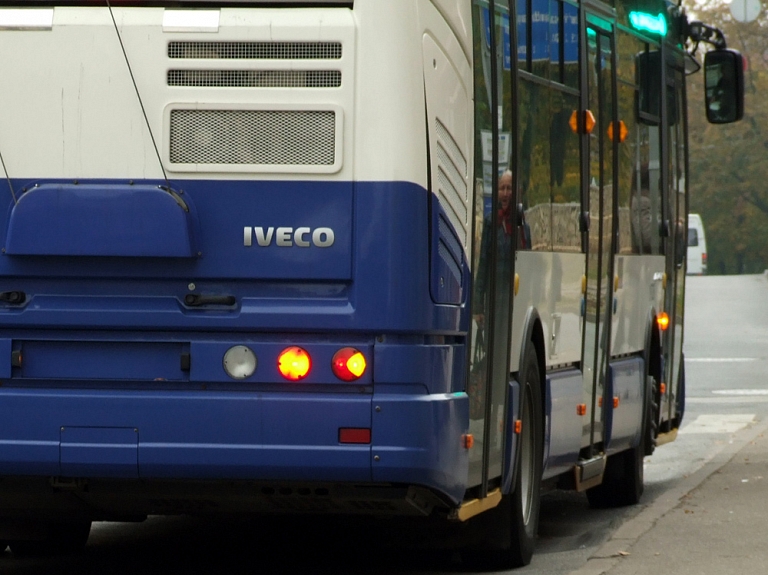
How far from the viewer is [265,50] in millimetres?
7273

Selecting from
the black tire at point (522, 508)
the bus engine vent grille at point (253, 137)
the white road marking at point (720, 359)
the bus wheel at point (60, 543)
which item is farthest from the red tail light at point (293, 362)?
the white road marking at point (720, 359)

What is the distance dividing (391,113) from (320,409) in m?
1.17

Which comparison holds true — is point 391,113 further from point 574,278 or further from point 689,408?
point 689,408

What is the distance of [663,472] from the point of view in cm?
1466

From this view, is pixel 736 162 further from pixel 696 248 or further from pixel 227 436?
pixel 227 436

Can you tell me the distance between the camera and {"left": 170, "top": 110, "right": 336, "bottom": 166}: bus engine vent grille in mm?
7227

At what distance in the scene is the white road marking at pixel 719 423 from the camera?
18562 mm

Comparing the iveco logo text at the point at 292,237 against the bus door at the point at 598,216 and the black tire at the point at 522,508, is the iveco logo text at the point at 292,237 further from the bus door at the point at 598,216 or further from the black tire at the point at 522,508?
the bus door at the point at 598,216

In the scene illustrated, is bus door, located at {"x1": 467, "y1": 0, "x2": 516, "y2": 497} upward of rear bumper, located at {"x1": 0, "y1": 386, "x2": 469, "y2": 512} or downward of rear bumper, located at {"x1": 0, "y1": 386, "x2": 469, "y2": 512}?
upward

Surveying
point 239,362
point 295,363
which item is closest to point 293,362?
point 295,363

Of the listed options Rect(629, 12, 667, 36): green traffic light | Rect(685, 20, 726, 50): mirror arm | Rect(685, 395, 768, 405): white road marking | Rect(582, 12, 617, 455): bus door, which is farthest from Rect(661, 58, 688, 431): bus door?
Rect(685, 395, 768, 405): white road marking

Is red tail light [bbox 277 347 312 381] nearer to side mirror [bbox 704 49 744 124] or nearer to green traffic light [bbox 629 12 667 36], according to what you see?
green traffic light [bbox 629 12 667 36]

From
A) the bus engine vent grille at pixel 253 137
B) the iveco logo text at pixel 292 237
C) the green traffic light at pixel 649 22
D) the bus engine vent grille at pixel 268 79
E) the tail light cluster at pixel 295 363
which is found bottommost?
the tail light cluster at pixel 295 363

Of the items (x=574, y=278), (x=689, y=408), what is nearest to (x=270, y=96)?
(x=574, y=278)
